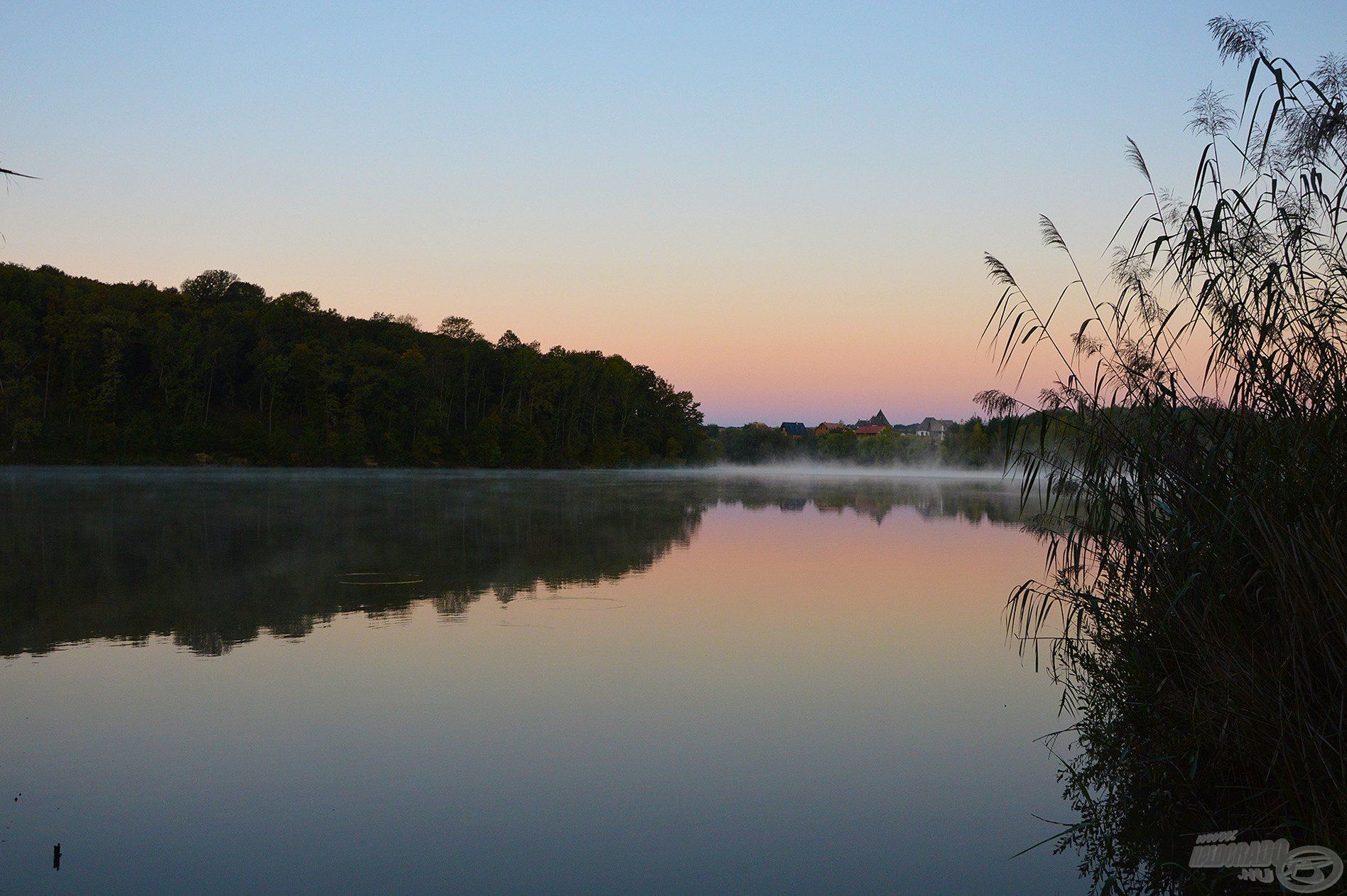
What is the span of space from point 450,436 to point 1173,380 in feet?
284

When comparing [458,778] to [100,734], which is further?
[100,734]

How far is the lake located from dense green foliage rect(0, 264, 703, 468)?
2669 inches

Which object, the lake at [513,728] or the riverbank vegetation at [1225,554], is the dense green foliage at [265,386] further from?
the riverbank vegetation at [1225,554]

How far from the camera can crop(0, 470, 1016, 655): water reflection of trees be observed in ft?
30.2

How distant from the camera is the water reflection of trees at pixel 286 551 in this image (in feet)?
30.2

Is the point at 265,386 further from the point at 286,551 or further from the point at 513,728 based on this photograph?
the point at 513,728

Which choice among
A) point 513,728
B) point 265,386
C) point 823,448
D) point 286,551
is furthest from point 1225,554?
point 823,448

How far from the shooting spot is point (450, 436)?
88750 mm

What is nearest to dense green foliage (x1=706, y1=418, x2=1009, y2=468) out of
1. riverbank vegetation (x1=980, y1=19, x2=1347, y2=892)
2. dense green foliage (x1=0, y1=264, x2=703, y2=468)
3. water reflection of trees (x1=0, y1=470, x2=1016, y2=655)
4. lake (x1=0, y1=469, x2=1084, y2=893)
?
dense green foliage (x1=0, y1=264, x2=703, y2=468)

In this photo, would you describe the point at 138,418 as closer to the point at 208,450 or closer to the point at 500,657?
the point at 208,450

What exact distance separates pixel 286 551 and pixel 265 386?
245 ft

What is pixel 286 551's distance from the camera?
14.6 metres

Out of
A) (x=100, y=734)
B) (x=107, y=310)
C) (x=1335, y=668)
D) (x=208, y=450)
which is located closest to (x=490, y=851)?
(x=100, y=734)

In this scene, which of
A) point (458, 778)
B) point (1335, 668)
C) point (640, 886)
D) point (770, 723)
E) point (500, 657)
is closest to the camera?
point (1335, 668)
